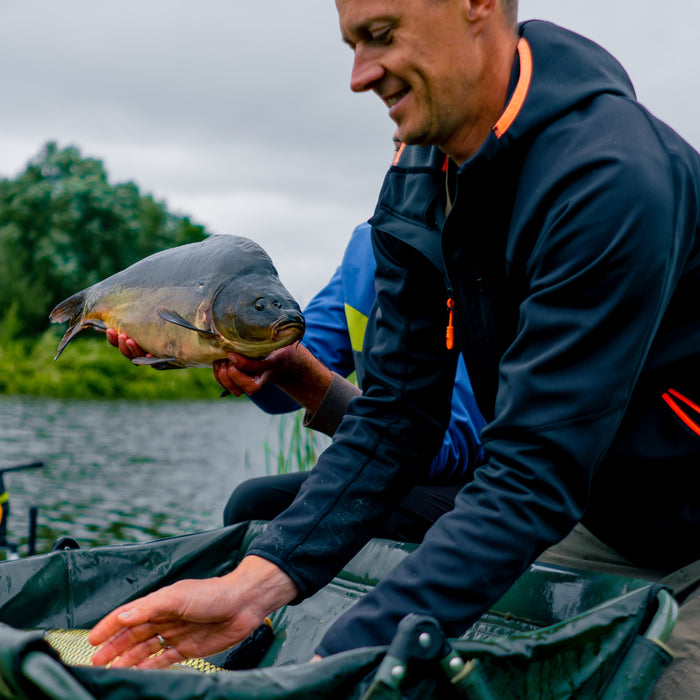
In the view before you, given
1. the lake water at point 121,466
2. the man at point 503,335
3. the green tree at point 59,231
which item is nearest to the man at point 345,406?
the man at point 503,335

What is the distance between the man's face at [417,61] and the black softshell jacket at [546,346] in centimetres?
11

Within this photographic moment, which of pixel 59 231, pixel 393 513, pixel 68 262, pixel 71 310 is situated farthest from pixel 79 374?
pixel 393 513

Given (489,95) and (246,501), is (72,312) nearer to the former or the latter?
(246,501)

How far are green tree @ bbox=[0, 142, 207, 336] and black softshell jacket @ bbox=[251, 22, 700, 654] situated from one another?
33457 millimetres

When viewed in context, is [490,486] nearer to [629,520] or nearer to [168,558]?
[629,520]

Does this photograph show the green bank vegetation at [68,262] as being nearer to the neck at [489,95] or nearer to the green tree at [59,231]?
the green tree at [59,231]

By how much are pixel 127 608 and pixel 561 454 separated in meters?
0.79

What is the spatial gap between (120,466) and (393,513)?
35.7ft

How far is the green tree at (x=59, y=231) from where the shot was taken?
113ft

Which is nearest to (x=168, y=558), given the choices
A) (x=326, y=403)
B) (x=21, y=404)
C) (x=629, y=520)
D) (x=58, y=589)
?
(x=58, y=589)

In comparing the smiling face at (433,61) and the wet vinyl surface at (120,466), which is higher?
the smiling face at (433,61)

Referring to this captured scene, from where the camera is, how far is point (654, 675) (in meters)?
1.32

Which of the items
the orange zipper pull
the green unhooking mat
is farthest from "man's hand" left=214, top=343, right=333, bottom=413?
the green unhooking mat

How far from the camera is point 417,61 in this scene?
61.1 inches
